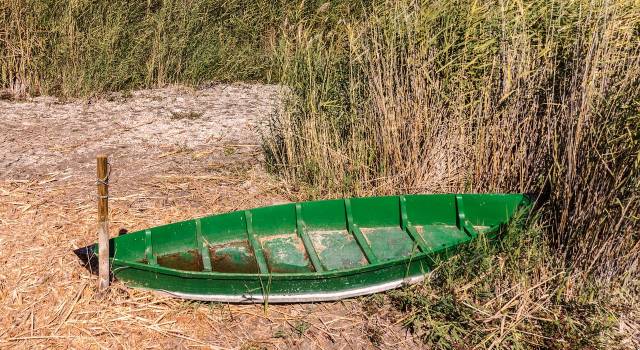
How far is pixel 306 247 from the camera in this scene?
4.71 meters

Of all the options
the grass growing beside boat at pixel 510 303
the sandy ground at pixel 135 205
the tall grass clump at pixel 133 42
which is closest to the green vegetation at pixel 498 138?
the grass growing beside boat at pixel 510 303

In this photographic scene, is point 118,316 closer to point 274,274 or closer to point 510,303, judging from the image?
point 274,274

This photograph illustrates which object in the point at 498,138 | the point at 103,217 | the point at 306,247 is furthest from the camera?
the point at 498,138

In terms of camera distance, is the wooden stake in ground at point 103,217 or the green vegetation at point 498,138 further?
the green vegetation at point 498,138

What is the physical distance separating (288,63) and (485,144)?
1840 millimetres

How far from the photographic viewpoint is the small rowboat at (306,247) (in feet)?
13.2

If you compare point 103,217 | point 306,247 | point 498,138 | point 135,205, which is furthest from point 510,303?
point 135,205

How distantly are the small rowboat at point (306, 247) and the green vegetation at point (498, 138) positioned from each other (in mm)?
345

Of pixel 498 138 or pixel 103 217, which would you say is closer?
pixel 103 217

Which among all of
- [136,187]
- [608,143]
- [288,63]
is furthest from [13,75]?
[608,143]

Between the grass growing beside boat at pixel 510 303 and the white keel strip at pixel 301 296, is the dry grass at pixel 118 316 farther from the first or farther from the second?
the grass growing beside boat at pixel 510 303

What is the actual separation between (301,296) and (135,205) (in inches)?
→ 77.6

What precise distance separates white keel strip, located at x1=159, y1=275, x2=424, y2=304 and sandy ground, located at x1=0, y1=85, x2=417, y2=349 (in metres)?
0.08

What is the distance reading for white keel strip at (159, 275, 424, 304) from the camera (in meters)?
4.04
